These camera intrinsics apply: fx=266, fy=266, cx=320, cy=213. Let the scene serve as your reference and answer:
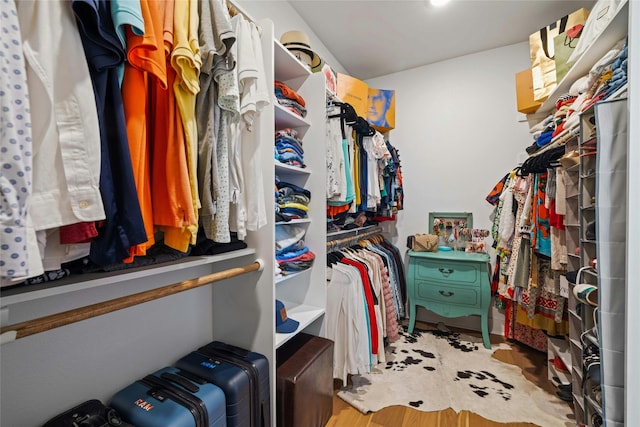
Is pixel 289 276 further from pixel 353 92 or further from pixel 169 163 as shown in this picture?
pixel 353 92

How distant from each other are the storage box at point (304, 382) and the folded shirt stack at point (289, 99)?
4.55 feet

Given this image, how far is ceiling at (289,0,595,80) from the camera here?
6.86 feet

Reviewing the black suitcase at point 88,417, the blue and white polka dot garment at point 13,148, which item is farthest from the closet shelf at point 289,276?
the blue and white polka dot garment at point 13,148

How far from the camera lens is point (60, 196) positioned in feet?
1.77

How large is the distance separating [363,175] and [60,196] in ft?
6.26

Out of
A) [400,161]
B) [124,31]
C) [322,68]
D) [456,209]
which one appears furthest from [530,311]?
[124,31]

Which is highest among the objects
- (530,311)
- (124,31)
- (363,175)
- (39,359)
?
(124,31)

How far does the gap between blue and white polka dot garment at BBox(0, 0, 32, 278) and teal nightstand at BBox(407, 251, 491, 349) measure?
263cm

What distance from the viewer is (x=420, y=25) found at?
2.32 meters

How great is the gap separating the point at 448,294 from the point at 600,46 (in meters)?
1.99

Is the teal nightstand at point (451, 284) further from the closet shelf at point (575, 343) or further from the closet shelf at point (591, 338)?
the closet shelf at point (591, 338)

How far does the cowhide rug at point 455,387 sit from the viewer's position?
5.41 ft

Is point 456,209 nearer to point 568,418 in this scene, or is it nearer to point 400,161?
point 400,161

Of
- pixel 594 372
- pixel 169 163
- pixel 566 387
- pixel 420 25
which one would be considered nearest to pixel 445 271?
pixel 566 387
